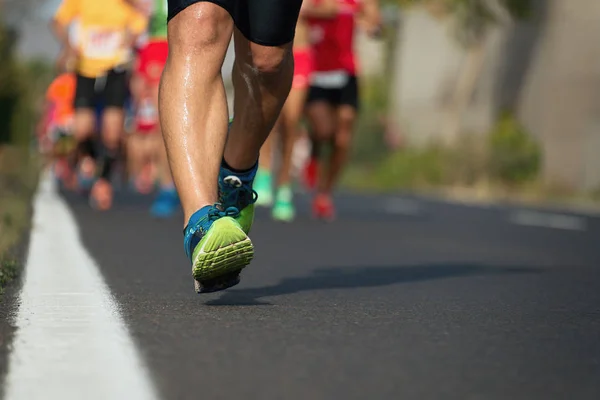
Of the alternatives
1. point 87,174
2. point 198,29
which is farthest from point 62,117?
point 198,29

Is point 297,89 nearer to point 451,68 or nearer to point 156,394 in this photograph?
point 156,394

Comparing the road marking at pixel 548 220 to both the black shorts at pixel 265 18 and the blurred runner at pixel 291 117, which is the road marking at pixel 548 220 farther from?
the black shorts at pixel 265 18

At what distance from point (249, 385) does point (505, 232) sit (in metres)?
8.30

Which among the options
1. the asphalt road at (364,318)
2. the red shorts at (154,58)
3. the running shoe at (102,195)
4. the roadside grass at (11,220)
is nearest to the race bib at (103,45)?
the red shorts at (154,58)

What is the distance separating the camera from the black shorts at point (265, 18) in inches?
217

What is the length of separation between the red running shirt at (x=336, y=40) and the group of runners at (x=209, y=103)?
1 cm

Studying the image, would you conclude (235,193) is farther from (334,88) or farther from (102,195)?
(102,195)

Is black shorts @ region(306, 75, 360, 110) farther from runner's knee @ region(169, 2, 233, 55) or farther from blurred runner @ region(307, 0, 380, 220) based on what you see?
runner's knee @ region(169, 2, 233, 55)

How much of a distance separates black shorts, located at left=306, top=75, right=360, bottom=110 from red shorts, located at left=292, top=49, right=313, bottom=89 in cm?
44

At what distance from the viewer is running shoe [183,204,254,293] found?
4883mm

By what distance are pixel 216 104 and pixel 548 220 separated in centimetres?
896

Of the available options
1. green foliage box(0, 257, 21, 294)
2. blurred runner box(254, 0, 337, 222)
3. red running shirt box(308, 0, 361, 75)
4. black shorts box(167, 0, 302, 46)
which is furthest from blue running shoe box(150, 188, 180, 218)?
black shorts box(167, 0, 302, 46)

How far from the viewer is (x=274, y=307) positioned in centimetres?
515

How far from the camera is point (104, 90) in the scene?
13.6 m
